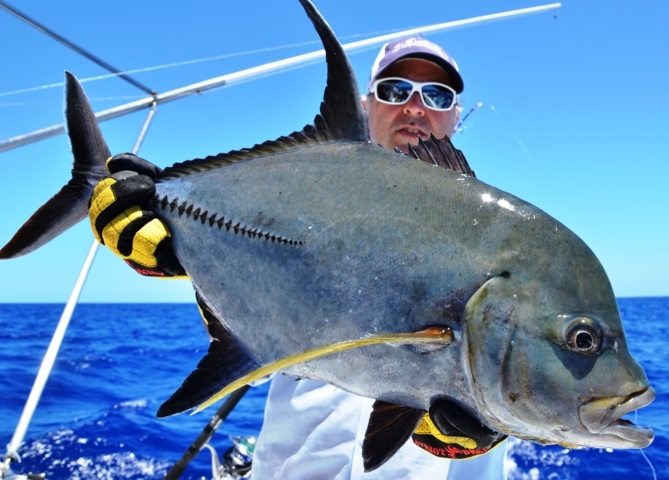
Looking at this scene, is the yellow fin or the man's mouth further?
the man's mouth

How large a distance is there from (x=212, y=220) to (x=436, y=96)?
81.0 inches

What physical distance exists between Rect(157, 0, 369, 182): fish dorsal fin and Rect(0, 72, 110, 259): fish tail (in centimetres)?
86

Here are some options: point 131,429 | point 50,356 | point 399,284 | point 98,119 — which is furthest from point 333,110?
point 131,429

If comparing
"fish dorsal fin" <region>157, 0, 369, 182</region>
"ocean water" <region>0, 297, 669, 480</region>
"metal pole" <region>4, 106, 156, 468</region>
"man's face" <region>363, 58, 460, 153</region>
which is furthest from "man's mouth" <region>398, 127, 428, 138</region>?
"ocean water" <region>0, 297, 669, 480</region>

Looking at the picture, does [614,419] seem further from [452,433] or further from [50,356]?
[50,356]

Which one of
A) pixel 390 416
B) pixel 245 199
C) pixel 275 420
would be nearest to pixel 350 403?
pixel 275 420

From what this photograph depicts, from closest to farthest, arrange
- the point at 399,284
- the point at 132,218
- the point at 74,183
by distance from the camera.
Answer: the point at 399,284, the point at 132,218, the point at 74,183

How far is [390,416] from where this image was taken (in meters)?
1.58

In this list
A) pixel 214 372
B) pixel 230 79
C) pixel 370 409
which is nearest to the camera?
pixel 214 372

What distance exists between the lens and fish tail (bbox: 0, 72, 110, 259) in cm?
216

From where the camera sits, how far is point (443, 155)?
5.55 ft

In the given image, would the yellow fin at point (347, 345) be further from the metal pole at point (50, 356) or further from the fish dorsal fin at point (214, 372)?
the metal pole at point (50, 356)

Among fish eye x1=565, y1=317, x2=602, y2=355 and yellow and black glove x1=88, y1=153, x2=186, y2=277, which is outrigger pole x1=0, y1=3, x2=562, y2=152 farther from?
fish eye x1=565, y1=317, x2=602, y2=355

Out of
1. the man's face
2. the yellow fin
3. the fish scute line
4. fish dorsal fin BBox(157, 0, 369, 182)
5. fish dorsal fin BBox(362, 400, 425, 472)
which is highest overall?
the man's face
